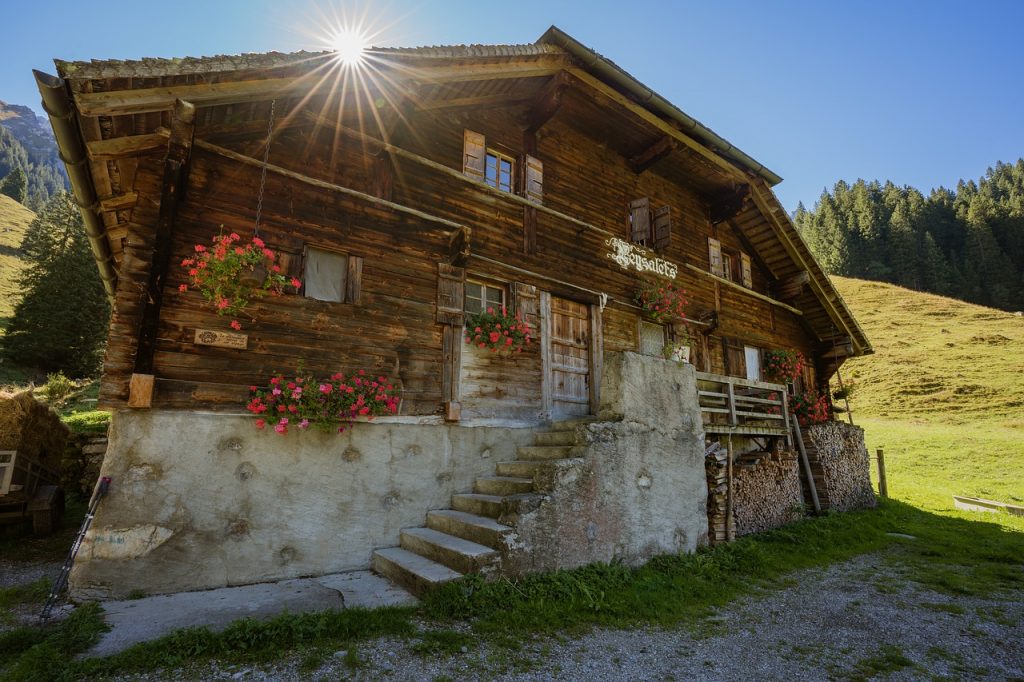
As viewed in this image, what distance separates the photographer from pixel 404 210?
7.47 m

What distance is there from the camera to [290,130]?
6.89m

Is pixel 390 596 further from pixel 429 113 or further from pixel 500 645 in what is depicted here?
pixel 429 113

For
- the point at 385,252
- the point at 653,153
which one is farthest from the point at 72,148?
the point at 653,153

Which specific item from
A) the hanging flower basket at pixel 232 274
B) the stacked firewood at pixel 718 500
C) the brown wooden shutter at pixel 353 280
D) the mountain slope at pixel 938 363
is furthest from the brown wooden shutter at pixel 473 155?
the mountain slope at pixel 938 363

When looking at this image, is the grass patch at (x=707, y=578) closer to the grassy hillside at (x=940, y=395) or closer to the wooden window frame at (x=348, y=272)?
the wooden window frame at (x=348, y=272)

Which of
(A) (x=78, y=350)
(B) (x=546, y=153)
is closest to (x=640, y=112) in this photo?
(B) (x=546, y=153)

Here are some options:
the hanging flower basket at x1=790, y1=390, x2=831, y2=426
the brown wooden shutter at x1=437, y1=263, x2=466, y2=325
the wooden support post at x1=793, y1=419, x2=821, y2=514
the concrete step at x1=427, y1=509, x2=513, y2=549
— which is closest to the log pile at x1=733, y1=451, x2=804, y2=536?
the wooden support post at x1=793, y1=419, x2=821, y2=514

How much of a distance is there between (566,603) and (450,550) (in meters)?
1.31

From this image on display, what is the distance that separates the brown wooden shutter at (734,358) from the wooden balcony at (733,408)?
1435 mm

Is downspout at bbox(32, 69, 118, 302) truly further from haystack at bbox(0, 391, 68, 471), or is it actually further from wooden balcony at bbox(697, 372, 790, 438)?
wooden balcony at bbox(697, 372, 790, 438)

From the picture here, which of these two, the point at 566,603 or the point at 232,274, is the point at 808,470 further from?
the point at 232,274

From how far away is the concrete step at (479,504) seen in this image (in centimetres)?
Result: 599

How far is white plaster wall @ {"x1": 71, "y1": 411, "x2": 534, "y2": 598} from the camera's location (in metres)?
5.03

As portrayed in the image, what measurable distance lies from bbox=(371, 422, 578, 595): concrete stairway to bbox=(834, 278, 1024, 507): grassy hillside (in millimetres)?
14442
